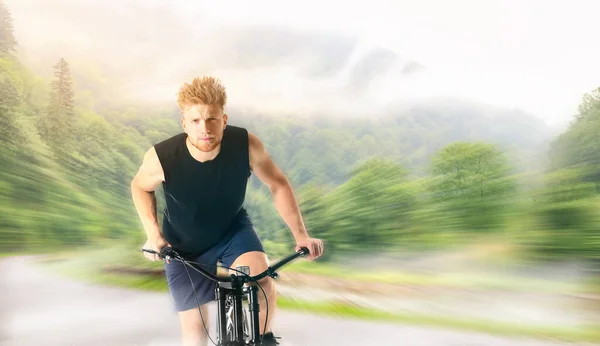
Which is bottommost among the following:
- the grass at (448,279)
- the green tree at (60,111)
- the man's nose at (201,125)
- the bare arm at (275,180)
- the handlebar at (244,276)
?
the grass at (448,279)

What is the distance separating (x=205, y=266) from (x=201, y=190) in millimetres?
269

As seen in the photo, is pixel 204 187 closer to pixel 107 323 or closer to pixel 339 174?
pixel 339 174

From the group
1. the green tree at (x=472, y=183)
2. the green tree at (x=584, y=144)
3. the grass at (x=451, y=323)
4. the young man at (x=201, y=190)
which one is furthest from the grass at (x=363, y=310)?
the green tree at (x=584, y=144)

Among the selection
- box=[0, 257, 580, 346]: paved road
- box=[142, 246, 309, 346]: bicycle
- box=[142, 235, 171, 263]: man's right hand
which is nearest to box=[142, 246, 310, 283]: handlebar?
box=[142, 246, 309, 346]: bicycle

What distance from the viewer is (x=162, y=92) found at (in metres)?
3.00

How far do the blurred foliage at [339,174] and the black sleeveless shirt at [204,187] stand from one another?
1.24 feet

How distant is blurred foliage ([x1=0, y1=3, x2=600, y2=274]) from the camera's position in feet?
9.61

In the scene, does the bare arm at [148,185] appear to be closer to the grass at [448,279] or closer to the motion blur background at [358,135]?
the motion blur background at [358,135]

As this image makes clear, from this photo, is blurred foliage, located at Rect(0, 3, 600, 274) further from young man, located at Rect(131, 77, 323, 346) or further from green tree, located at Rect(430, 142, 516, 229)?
young man, located at Rect(131, 77, 323, 346)

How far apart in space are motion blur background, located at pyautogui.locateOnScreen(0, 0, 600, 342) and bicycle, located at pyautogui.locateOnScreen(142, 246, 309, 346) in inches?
33.0

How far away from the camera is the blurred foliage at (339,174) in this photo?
9.61 ft

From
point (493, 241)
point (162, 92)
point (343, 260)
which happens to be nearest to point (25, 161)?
point (162, 92)

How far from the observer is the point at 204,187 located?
8.43ft

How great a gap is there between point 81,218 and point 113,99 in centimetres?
49
